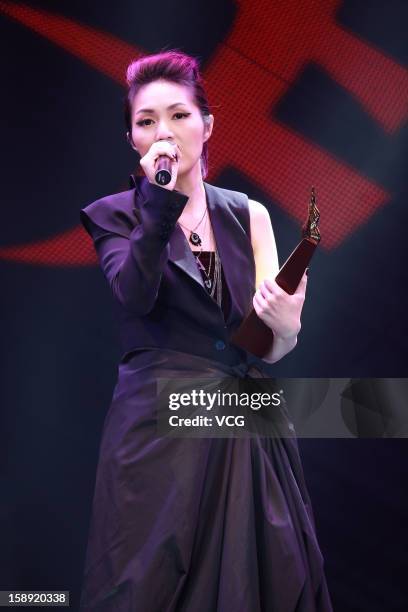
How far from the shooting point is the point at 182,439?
153 centimetres

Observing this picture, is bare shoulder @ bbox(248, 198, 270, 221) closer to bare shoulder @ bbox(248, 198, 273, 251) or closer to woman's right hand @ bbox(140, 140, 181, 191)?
bare shoulder @ bbox(248, 198, 273, 251)

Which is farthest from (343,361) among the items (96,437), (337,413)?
(96,437)

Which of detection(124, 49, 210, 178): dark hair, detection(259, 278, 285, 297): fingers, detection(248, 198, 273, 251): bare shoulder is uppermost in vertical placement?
detection(124, 49, 210, 178): dark hair

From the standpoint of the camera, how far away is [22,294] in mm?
2365

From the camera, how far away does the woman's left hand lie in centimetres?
153

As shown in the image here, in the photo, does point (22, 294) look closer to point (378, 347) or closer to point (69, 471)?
point (69, 471)

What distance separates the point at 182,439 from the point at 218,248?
1.34 ft

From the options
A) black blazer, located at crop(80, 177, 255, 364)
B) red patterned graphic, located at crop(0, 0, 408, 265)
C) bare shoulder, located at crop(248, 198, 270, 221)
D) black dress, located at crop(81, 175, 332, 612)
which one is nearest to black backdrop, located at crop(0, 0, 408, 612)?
red patterned graphic, located at crop(0, 0, 408, 265)

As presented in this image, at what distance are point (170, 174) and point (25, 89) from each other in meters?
1.08

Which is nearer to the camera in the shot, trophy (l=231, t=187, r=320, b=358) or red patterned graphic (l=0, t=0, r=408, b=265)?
trophy (l=231, t=187, r=320, b=358)

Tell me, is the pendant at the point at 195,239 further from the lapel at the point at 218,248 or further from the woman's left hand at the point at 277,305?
the woman's left hand at the point at 277,305

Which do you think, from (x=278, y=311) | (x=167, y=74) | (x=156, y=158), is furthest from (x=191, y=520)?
(x=167, y=74)

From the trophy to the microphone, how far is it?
264 millimetres

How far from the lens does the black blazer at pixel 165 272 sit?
4.76 ft
